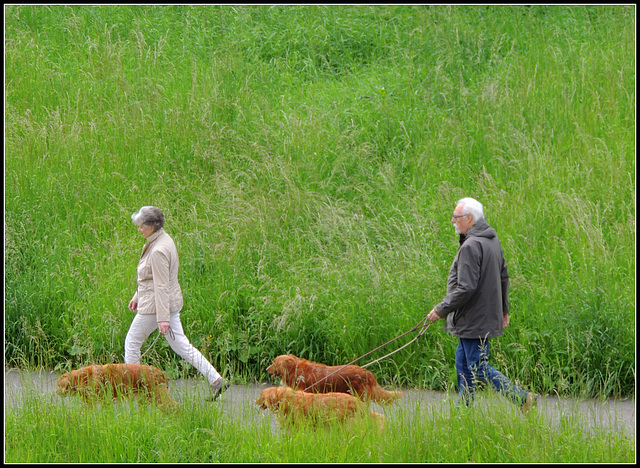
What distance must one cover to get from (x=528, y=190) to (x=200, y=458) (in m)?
5.65

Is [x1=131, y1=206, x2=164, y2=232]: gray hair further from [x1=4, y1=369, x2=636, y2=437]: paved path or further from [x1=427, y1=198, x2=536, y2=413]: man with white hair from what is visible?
[x1=427, y1=198, x2=536, y2=413]: man with white hair

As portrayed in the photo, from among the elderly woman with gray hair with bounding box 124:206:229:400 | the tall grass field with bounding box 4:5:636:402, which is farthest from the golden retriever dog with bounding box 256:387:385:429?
the elderly woman with gray hair with bounding box 124:206:229:400

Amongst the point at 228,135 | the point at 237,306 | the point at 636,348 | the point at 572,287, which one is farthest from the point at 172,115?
the point at 636,348

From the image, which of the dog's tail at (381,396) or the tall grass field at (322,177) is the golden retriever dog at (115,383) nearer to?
the tall grass field at (322,177)

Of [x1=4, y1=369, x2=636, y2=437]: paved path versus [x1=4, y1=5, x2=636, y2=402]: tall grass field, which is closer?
[x1=4, y1=369, x2=636, y2=437]: paved path

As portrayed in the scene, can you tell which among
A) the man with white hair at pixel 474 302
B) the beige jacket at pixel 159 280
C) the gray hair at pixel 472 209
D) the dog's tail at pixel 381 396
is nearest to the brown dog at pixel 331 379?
the dog's tail at pixel 381 396

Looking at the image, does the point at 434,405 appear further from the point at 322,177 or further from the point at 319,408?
the point at 322,177

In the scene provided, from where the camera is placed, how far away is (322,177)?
995 centimetres

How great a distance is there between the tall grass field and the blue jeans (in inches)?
18.9

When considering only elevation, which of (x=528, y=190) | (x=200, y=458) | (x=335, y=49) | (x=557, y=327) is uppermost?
(x=335, y=49)

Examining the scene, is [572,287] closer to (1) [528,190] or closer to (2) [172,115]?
(1) [528,190]

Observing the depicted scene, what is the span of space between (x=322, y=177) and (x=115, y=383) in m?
5.14

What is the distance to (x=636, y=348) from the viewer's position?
6441 millimetres

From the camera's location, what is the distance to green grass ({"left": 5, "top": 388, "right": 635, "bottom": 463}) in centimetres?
459
